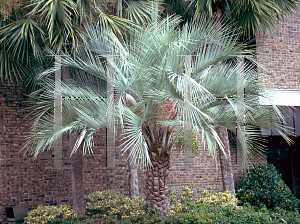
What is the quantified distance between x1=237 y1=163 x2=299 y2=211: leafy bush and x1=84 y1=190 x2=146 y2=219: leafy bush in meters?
3.57

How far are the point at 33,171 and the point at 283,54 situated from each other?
9.40 meters

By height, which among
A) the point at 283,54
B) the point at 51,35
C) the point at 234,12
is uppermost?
the point at 234,12

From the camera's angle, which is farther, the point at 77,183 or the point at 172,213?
the point at 77,183

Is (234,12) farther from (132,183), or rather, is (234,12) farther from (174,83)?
(132,183)

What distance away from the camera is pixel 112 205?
9352mm

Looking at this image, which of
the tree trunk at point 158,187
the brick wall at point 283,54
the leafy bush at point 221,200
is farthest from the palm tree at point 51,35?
the brick wall at point 283,54

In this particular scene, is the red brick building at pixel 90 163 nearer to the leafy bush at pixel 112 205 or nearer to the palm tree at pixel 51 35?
the leafy bush at pixel 112 205

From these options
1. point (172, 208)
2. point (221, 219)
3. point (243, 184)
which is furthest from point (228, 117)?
point (243, 184)

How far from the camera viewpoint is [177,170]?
1173 cm

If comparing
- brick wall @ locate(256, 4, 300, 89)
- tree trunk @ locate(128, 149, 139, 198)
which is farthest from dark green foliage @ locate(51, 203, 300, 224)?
brick wall @ locate(256, 4, 300, 89)

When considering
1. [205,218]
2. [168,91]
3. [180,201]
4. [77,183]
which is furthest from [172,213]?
[168,91]

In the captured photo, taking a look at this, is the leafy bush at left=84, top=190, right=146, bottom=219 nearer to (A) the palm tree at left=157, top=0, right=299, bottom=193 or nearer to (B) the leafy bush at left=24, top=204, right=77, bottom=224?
(B) the leafy bush at left=24, top=204, right=77, bottom=224

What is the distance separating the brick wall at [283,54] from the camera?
39.6ft

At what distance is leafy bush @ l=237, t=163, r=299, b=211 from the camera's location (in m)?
10.2
